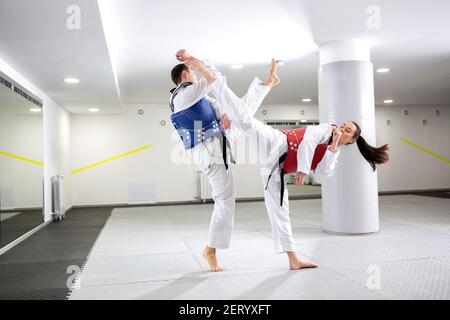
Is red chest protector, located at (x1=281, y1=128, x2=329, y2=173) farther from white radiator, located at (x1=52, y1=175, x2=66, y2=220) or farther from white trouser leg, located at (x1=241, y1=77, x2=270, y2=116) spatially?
white radiator, located at (x1=52, y1=175, x2=66, y2=220)

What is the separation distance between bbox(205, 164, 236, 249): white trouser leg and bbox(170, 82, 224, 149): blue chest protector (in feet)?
0.96

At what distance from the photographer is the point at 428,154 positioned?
1284cm

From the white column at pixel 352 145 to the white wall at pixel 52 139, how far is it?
4.60 metres

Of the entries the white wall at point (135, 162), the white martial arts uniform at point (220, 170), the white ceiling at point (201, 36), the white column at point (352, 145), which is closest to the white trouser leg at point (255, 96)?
the white martial arts uniform at point (220, 170)

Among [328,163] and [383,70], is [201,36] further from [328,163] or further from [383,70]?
[383,70]

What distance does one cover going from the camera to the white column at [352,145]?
5.37 meters

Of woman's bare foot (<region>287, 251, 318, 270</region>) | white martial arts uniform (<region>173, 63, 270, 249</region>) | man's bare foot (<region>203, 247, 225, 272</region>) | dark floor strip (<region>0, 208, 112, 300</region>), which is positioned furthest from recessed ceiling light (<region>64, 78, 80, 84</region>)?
woman's bare foot (<region>287, 251, 318, 270</region>)

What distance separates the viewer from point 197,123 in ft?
10.6

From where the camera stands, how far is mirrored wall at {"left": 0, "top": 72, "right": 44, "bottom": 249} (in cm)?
525

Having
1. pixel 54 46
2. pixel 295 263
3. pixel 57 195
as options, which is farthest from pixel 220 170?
pixel 57 195

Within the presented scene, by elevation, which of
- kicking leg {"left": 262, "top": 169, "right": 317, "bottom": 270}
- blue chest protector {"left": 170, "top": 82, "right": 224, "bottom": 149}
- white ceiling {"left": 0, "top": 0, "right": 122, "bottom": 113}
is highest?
white ceiling {"left": 0, "top": 0, "right": 122, "bottom": 113}

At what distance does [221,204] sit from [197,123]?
2.48 feet
